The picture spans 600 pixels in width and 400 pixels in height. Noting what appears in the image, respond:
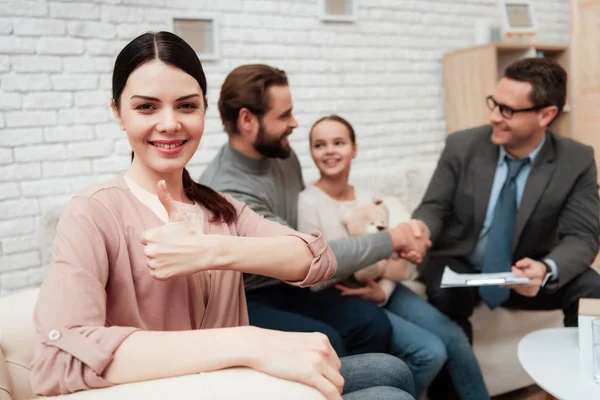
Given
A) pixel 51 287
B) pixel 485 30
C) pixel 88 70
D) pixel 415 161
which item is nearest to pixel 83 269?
pixel 51 287

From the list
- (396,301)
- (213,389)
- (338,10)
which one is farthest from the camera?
(338,10)

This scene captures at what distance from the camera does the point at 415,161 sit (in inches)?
135

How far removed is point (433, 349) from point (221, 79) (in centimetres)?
167

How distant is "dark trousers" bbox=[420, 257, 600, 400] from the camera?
6.59 feet

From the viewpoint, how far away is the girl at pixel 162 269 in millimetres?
819

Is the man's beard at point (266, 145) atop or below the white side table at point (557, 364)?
atop

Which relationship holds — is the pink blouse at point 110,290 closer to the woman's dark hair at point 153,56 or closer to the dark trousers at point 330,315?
the woman's dark hair at point 153,56

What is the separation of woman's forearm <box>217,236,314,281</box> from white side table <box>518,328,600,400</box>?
75 cm

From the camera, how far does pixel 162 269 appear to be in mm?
922

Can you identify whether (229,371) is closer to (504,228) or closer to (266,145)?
(266,145)

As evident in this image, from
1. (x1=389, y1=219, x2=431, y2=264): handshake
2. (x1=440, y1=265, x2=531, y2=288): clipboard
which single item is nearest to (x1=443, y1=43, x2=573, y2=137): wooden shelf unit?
(x1=389, y1=219, x2=431, y2=264): handshake

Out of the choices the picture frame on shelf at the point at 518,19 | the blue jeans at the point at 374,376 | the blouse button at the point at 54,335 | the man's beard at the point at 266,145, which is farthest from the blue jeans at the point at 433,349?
the picture frame on shelf at the point at 518,19

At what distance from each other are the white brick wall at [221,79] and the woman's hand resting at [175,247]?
142 centimetres

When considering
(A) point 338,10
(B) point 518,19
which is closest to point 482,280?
(A) point 338,10
